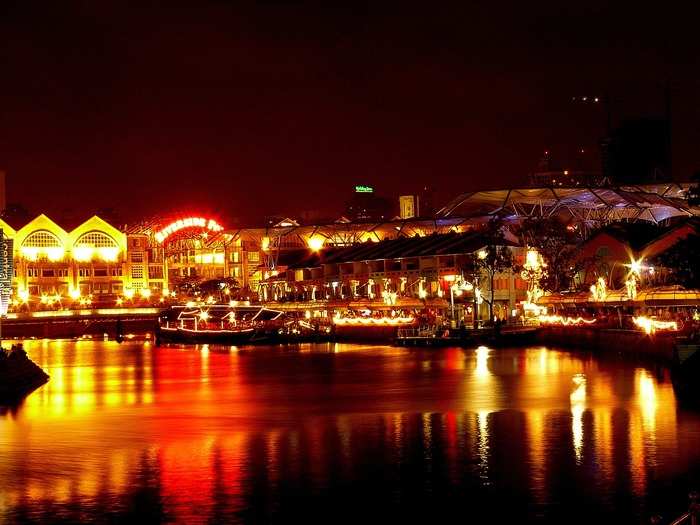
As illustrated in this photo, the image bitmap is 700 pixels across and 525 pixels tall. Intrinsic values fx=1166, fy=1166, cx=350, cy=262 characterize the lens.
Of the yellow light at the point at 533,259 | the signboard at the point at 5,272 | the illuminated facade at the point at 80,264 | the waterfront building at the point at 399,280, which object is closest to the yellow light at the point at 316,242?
the waterfront building at the point at 399,280

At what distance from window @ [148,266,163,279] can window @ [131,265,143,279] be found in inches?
42.1

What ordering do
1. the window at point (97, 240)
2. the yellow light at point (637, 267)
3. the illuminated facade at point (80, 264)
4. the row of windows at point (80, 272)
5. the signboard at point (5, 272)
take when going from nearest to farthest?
1. the signboard at point (5, 272)
2. the yellow light at point (637, 267)
3. the illuminated facade at point (80, 264)
4. the row of windows at point (80, 272)
5. the window at point (97, 240)

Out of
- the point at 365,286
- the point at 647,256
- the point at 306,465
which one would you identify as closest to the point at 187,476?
the point at 306,465

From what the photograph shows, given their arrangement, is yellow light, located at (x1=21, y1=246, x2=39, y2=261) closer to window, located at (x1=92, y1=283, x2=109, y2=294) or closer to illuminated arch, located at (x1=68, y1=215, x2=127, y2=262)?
illuminated arch, located at (x1=68, y1=215, x2=127, y2=262)

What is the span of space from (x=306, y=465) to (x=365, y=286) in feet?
233

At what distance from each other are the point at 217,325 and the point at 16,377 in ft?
147

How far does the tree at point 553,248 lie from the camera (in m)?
75.2

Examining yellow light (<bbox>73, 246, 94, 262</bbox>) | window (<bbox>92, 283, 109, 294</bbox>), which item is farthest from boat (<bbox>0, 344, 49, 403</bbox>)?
window (<bbox>92, 283, 109, 294</bbox>)

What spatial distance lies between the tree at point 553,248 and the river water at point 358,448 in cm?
2559

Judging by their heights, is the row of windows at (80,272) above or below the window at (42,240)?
below

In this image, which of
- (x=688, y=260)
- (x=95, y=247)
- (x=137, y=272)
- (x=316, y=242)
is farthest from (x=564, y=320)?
(x=95, y=247)

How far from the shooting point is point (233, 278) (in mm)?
115125

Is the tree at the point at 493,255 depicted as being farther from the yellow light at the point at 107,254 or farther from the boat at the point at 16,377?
the yellow light at the point at 107,254

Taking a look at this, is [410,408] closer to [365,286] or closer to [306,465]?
[306,465]
